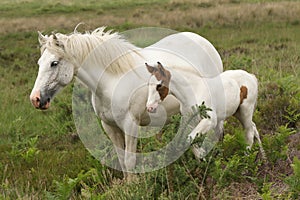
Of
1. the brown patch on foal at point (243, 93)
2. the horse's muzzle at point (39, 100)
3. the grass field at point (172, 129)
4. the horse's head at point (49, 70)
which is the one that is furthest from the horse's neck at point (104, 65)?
the brown patch on foal at point (243, 93)

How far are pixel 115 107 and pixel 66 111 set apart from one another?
11.9 ft

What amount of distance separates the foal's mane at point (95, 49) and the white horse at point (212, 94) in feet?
1.80

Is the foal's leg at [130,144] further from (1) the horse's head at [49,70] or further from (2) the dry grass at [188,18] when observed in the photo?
(2) the dry grass at [188,18]

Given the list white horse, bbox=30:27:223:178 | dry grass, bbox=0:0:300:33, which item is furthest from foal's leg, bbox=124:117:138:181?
dry grass, bbox=0:0:300:33

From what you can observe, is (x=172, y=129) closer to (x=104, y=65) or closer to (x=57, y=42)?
(x=104, y=65)

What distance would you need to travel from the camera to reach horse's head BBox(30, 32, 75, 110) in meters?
4.88

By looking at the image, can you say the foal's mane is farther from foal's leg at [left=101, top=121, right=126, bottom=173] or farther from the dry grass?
the dry grass

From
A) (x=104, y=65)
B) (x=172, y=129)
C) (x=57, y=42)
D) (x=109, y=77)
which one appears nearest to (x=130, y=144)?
(x=109, y=77)

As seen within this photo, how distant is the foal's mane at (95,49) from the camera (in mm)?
4969

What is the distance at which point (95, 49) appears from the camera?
517 centimetres

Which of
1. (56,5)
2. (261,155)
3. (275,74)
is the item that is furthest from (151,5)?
(261,155)

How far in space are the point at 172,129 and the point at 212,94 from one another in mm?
1116

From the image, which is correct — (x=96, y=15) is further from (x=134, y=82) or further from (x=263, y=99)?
(x=134, y=82)

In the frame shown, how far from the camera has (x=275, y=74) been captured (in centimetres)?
945
